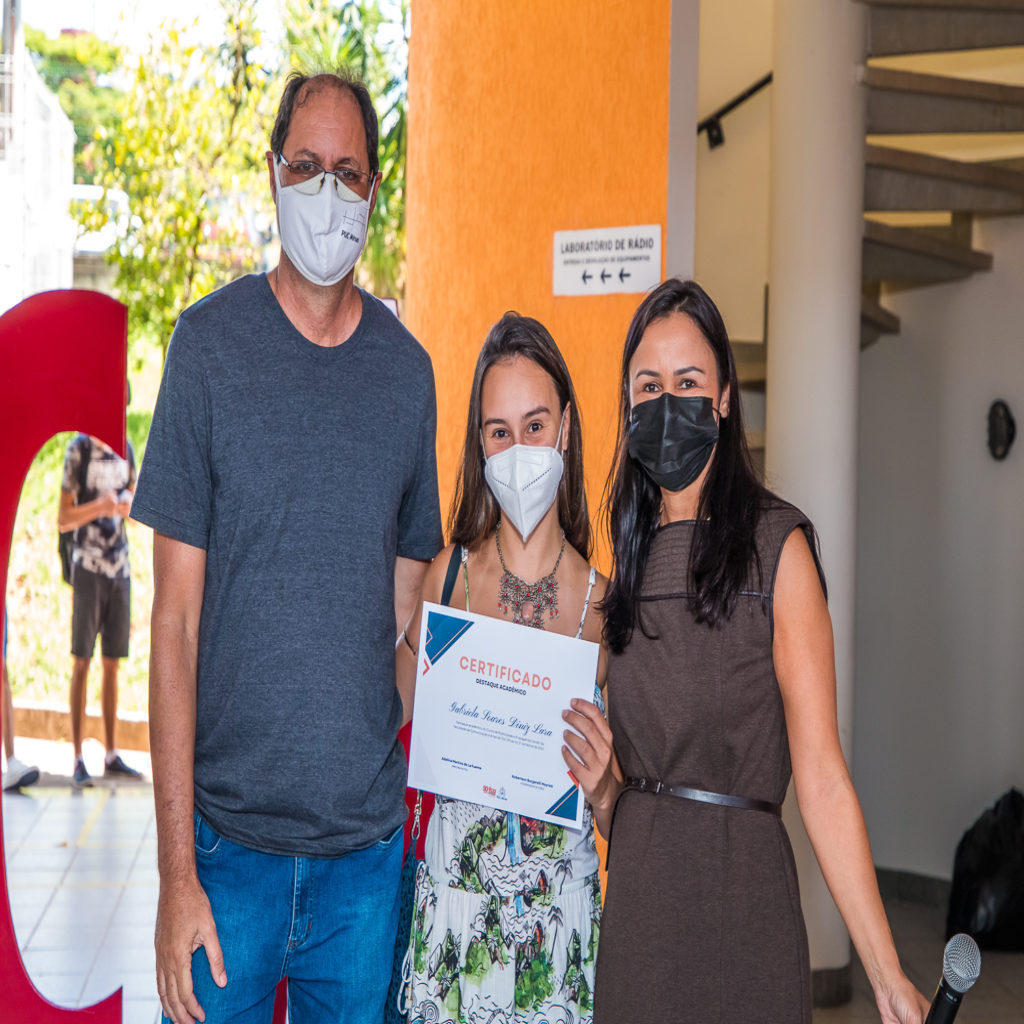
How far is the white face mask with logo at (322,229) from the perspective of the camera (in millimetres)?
1784

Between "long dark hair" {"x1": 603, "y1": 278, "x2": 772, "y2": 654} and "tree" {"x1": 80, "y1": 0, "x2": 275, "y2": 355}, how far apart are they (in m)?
5.66

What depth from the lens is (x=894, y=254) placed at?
4887mm

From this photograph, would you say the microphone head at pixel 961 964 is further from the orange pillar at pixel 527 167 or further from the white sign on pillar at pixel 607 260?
the white sign on pillar at pixel 607 260

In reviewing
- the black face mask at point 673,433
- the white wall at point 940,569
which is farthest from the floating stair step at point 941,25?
the black face mask at point 673,433

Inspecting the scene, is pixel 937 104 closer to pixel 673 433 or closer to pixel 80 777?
pixel 673 433

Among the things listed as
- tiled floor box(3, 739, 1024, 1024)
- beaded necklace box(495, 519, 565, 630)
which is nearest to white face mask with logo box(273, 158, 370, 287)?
beaded necklace box(495, 519, 565, 630)

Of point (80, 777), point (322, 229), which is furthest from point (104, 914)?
point (322, 229)

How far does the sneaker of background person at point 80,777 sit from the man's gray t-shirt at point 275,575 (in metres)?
5.02

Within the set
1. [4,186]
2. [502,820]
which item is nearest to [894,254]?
[4,186]

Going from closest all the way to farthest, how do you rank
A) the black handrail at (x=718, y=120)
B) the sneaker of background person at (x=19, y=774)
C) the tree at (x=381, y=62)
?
1. the black handrail at (x=718, y=120)
2. the sneaker of background person at (x=19, y=774)
3. the tree at (x=381, y=62)

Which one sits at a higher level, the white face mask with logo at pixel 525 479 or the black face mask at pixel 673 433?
the black face mask at pixel 673 433

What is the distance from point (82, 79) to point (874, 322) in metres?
4.72

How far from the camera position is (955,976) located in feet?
4.27

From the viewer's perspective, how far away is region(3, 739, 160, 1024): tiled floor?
4039 millimetres
